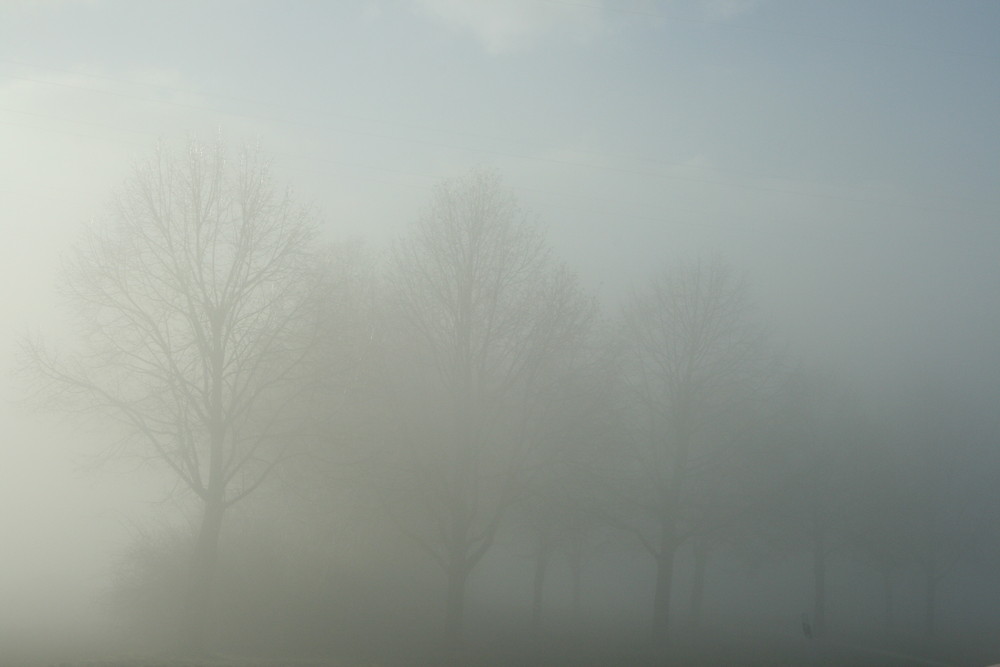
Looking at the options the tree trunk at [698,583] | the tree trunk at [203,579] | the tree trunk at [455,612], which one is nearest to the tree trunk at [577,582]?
the tree trunk at [698,583]

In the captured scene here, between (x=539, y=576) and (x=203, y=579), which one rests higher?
(x=539, y=576)

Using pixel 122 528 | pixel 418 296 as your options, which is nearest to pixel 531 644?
pixel 418 296

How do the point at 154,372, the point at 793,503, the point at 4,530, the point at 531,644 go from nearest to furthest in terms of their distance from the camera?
the point at 154,372 → the point at 531,644 → the point at 4,530 → the point at 793,503

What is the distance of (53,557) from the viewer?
3127 cm

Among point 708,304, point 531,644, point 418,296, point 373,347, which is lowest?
point 531,644

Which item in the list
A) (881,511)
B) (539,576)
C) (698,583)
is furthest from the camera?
(881,511)

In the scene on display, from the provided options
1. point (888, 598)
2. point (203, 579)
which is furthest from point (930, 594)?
point (203, 579)

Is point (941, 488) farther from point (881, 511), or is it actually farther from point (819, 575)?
point (819, 575)

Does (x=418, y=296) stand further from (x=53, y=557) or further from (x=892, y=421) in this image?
(x=892, y=421)

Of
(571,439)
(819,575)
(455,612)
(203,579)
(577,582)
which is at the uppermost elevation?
(571,439)

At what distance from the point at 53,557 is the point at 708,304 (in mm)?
22786

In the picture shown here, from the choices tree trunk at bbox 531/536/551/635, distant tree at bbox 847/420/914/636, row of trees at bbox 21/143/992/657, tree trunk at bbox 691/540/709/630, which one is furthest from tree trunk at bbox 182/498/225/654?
distant tree at bbox 847/420/914/636

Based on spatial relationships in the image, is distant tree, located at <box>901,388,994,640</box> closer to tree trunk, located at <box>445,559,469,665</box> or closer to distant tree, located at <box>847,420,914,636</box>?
distant tree, located at <box>847,420,914,636</box>

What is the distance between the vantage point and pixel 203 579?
69.3 feet
